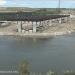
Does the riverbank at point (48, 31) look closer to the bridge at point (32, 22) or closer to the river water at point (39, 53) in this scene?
the bridge at point (32, 22)

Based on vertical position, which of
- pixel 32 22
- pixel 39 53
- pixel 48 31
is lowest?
pixel 48 31

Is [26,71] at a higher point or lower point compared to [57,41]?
higher

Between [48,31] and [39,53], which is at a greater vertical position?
[39,53]

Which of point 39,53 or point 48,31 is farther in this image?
point 48,31

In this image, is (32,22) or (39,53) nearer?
(39,53)

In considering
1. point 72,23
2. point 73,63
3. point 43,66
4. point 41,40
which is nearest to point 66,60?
point 73,63

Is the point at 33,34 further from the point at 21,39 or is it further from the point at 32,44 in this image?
the point at 32,44

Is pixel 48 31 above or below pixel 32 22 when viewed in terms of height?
below

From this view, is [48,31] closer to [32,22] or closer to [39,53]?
[32,22]

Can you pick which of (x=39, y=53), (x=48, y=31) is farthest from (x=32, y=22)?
(x=39, y=53)

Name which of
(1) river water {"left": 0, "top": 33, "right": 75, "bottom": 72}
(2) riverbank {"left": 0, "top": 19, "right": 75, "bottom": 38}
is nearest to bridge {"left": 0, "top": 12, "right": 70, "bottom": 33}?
(2) riverbank {"left": 0, "top": 19, "right": 75, "bottom": 38}
